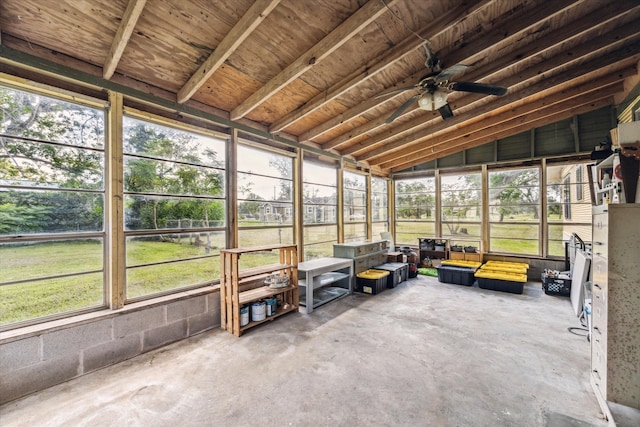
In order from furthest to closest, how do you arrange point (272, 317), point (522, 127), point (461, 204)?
point (461, 204)
point (522, 127)
point (272, 317)

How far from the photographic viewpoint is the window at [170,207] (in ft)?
10.3

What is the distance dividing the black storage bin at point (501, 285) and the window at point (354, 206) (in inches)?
117

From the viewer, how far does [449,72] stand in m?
2.74

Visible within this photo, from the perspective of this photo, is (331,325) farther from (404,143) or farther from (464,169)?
(464,169)

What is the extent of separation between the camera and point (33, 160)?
8.36 feet

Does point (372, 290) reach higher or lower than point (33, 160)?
lower

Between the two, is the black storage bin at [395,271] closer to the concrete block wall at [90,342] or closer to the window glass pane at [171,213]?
the window glass pane at [171,213]

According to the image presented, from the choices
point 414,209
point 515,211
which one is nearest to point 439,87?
point 515,211

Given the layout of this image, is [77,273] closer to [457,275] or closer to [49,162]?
[49,162]

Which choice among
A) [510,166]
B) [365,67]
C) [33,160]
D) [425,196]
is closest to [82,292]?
[33,160]

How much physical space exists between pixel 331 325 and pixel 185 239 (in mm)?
2398

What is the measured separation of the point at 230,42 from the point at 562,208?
7.77 metres

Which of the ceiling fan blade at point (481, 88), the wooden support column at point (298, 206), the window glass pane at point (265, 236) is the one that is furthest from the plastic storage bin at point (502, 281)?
the window glass pane at point (265, 236)

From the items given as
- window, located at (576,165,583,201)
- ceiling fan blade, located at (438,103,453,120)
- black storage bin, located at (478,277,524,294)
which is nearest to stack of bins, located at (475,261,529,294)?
black storage bin, located at (478,277,524,294)
